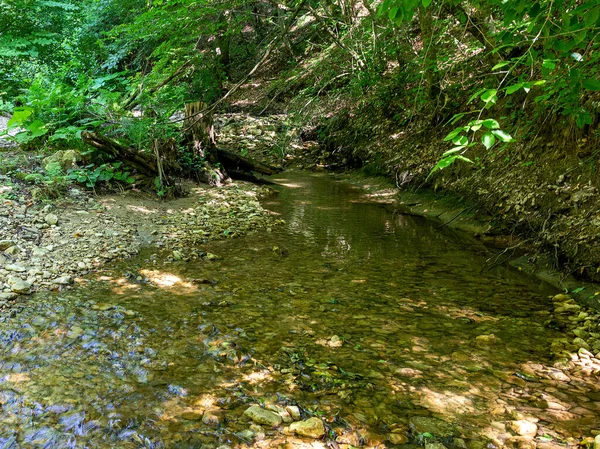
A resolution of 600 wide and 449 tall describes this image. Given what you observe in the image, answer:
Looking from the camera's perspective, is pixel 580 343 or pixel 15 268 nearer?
pixel 580 343

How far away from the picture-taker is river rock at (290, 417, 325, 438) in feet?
7.04

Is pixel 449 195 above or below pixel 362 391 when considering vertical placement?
above

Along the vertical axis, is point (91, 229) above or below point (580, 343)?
below

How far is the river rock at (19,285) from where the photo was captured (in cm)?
349

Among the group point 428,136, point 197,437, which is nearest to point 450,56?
point 428,136

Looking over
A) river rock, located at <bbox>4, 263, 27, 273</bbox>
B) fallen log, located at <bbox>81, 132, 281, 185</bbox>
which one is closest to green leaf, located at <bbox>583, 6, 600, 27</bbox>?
river rock, located at <bbox>4, 263, 27, 273</bbox>

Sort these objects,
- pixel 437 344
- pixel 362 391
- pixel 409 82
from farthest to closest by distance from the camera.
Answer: pixel 409 82
pixel 437 344
pixel 362 391

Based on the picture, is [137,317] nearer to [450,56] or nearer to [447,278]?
[447,278]

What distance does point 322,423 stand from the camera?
222 centimetres

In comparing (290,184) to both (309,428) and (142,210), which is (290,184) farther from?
(309,428)

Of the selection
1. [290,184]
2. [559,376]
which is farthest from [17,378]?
[290,184]

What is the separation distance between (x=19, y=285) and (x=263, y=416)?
2.64 m

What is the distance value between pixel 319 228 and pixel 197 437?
14.7 ft

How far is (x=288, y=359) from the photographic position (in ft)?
9.33
